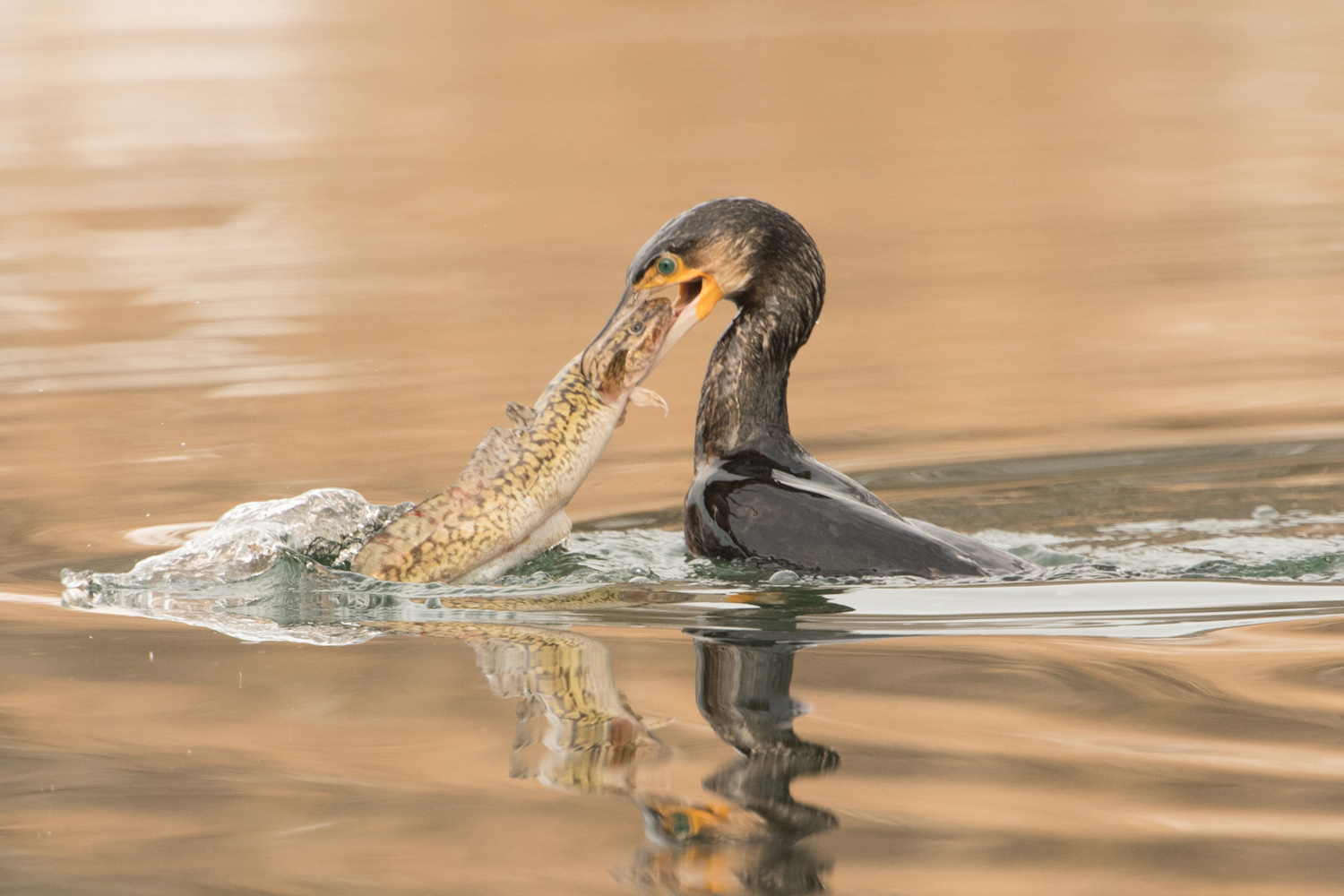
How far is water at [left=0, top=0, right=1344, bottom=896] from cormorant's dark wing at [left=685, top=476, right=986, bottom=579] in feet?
0.23

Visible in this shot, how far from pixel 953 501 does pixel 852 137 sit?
1065cm

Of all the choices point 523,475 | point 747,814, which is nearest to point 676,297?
point 523,475

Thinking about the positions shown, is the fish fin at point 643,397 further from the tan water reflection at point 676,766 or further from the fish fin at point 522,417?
the tan water reflection at point 676,766

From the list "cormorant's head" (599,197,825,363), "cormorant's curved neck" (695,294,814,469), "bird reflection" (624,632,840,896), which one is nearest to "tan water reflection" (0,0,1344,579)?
"cormorant's curved neck" (695,294,814,469)

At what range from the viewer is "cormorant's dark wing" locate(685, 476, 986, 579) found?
14.8 ft

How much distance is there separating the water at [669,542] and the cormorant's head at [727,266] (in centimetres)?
75

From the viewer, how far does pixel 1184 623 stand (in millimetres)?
4230

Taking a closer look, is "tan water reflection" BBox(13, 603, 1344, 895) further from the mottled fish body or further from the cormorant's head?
the cormorant's head

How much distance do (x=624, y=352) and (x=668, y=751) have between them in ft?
4.72

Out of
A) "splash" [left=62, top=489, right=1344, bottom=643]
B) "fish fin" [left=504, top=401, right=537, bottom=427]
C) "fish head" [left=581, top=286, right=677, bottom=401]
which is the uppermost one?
"fish head" [left=581, top=286, right=677, bottom=401]

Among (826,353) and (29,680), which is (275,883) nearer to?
(29,680)

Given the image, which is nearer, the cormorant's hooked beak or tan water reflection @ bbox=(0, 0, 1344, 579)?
the cormorant's hooked beak

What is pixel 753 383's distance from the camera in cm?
497

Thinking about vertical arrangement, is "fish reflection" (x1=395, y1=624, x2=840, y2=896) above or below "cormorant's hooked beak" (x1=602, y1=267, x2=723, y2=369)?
below
